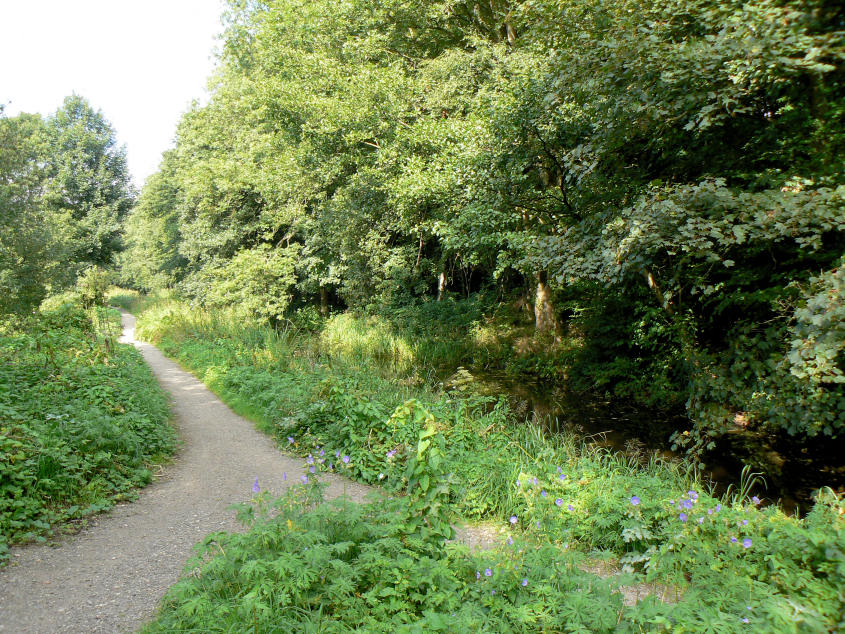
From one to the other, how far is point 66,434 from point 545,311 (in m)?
11.4

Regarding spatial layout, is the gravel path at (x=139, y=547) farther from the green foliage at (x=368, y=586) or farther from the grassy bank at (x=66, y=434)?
the green foliage at (x=368, y=586)

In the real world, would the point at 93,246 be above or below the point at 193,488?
above

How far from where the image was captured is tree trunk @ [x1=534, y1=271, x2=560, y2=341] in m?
13.7

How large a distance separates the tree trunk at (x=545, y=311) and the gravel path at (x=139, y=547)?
896 centimetres

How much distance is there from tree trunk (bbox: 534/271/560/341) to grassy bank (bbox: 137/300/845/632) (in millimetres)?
7043

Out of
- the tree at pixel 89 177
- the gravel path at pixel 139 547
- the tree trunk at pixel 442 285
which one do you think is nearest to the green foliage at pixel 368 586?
the gravel path at pixel 139 547

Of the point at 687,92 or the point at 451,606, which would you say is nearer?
the point at 451,606

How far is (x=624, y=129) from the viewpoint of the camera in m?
7.01

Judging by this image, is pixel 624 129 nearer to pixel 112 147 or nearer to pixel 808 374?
pixel 808 374

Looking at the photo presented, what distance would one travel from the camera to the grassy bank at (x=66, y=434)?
4281 millimetres

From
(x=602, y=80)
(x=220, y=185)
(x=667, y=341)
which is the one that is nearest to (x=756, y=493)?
(x=667, y=341)

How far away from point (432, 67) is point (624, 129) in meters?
8.61

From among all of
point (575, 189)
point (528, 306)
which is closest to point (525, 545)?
point (575, 189)

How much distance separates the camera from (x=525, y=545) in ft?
10.8
